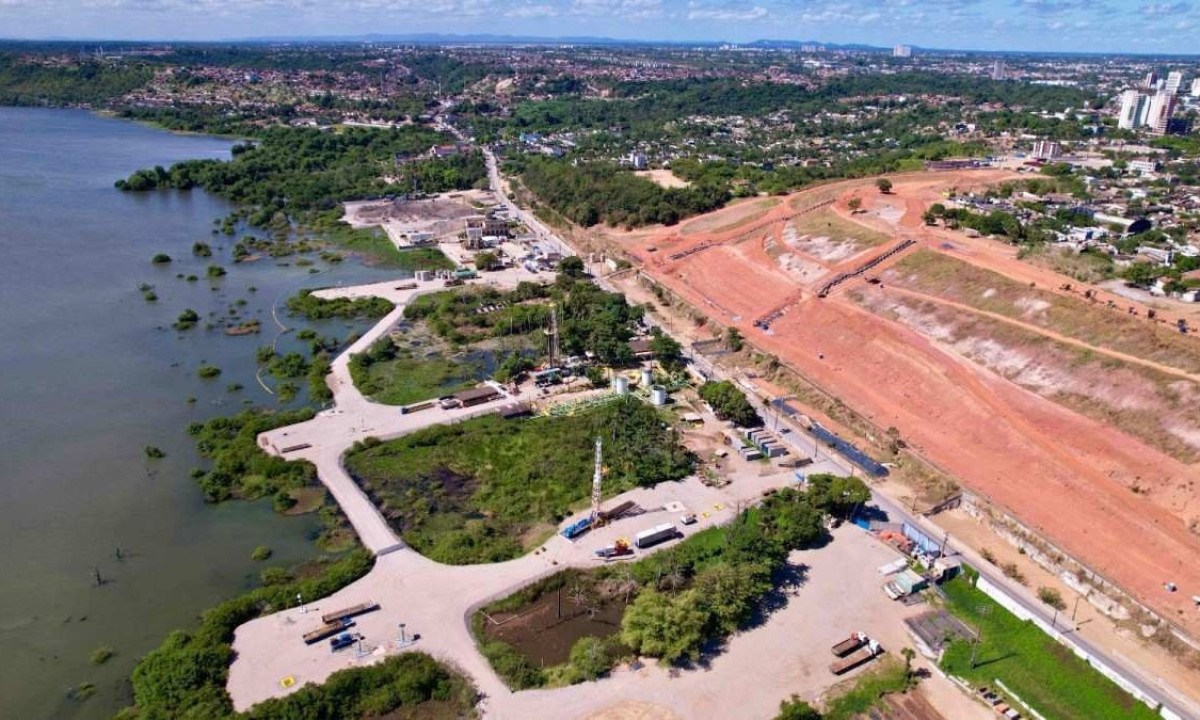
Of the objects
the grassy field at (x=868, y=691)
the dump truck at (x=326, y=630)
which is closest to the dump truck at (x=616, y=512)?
the dump truck at (x=326, y=630)

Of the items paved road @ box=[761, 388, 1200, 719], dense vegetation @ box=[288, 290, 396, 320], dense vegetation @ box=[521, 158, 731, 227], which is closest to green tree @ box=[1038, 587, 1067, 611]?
paved road @ box=[761, 388, 1200, 719]

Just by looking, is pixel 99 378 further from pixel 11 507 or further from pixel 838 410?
pixel 838 410

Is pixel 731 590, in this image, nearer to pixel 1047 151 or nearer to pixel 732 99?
pixel 1047 151

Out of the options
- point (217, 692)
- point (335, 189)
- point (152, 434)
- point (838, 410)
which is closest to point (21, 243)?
point (335, 189)

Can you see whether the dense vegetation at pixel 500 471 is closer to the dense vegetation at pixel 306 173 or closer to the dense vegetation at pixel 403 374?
the dense vegetation at pixel 403 374

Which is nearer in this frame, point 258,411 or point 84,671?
point 84,671

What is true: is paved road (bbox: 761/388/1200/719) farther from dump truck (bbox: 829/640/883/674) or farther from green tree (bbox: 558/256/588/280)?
green tree (bbox: 558/256/588/280)
